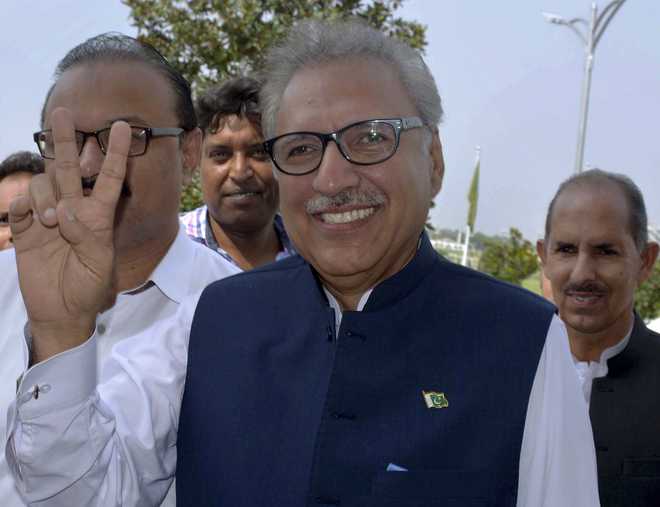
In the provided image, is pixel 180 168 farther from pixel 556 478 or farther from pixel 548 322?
pixel 556 478

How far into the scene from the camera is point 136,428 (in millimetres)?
2059

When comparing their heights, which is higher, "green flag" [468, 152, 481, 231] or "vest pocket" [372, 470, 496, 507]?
"green flag" [468, 152, 481, 231]

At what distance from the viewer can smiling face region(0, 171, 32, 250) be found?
4691 millimetres

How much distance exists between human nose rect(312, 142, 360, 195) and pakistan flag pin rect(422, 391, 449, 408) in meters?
0.54

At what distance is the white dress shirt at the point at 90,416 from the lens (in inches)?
71.3

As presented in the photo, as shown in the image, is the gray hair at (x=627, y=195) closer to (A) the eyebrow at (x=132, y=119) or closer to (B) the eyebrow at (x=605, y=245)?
(B) the eyebrow at (x=605, y=245)

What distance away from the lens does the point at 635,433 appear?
3.14 m

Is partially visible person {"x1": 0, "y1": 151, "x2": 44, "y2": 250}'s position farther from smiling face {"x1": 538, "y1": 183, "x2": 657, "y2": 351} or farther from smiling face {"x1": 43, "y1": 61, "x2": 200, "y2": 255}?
smiling face {"x1": 538, "y1": 183, "x2": 657, "y2": 351}

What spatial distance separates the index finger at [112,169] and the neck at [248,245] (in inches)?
108

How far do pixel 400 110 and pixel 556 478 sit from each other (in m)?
0.95

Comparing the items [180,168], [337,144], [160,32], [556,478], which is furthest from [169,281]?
[160,32]

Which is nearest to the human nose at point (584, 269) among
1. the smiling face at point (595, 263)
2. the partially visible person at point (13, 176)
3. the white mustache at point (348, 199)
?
the smiling face at point (595, 263)

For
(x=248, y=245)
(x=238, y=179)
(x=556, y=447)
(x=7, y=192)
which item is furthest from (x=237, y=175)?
(x=556, y=447)

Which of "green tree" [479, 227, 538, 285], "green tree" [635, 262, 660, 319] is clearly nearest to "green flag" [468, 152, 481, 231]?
"green tree" [479, 227, 538, 285]
